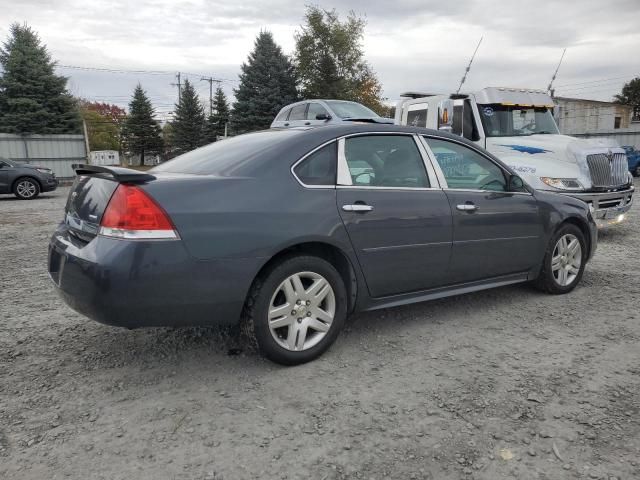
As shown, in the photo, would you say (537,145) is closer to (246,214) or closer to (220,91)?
(246,214)

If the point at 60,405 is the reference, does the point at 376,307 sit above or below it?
above

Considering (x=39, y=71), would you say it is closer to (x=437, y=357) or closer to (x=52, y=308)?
(x=52, y=308)

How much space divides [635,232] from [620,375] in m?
6.38

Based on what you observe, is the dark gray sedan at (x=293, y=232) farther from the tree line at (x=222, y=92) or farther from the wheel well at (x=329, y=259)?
the tree line at (x=222, y=92)

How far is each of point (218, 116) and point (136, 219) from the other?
50.1m

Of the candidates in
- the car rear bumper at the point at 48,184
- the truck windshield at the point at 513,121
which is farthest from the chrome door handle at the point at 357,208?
the car rear bumper at the point at 48,184

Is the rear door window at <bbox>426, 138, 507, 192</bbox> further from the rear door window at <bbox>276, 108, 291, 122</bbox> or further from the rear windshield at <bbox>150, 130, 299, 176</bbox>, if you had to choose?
the rear door window at <bbox>276, 108, 291, 122</bbox>

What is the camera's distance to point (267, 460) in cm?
234

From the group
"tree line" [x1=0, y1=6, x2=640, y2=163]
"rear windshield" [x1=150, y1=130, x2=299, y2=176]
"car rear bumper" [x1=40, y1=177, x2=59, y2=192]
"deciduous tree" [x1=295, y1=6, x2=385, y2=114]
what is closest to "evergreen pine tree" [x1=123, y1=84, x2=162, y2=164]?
"tree line" [x1=0, y1=6, x2=640, y2=163]

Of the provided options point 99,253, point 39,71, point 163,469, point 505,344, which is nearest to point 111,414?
point 163,469

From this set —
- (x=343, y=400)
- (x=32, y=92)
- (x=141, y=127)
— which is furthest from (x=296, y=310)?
(x=141, y=127)

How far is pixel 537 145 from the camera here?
7.73 m

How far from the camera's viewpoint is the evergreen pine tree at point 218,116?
50.3m

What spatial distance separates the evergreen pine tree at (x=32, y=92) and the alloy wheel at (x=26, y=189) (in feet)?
42.5
